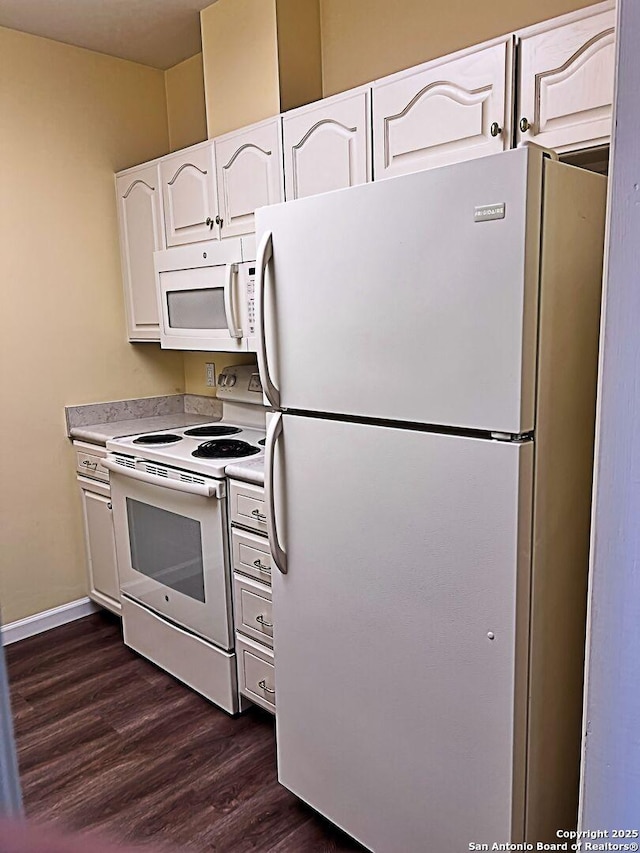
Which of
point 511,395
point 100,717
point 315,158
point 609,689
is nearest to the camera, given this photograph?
point 609,689

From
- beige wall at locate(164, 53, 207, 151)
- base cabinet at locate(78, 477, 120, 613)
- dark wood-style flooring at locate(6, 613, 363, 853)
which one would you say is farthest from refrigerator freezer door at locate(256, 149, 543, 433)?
beige wall at locate(164, 53, 207, 151)

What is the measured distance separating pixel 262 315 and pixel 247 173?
1.06 metres

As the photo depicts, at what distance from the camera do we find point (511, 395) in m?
1.21

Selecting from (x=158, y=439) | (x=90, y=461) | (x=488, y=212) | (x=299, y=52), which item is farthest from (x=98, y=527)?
(x=488, y=212)

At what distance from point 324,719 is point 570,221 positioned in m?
1.36

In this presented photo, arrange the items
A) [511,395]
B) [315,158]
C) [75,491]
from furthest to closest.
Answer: [75,491], [315,158], [511,395]

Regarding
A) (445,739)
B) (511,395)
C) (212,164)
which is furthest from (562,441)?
(212,164)

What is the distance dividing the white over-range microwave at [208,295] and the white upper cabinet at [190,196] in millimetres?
65

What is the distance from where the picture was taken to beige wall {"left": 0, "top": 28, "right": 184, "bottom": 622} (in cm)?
287

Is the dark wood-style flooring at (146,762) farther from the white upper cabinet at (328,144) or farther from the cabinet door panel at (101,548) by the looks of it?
the white upper cabinet at (328,144)

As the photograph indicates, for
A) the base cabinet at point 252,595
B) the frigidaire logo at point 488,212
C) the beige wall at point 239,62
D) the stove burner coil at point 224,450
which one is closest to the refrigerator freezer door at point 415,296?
the frigidaire logo at point 488,212

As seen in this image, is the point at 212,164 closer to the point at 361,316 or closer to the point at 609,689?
the point at 361,316

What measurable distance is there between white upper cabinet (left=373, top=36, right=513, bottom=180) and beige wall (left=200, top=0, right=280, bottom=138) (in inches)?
24.5

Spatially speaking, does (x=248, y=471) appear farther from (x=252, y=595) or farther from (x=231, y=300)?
(x=231, y=300)
